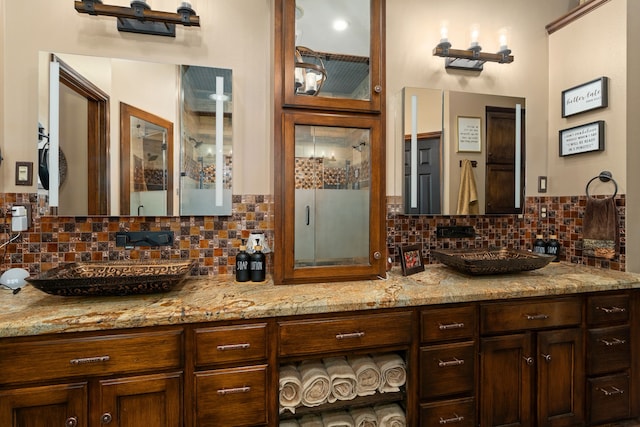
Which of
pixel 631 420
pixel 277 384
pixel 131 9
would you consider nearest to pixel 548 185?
pixel 631 420

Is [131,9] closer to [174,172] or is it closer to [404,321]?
[174,172]

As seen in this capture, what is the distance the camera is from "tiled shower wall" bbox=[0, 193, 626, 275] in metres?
1.69

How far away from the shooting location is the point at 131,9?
1675mm

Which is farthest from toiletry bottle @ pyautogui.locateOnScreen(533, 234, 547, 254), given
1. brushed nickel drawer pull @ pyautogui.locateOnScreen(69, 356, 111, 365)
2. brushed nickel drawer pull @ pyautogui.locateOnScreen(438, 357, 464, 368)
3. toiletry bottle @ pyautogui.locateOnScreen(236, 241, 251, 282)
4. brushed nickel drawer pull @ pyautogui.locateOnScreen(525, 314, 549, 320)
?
brushed nickel drawer pull @ pyautogui.locateOnScreen(69, 356, 111, 365)

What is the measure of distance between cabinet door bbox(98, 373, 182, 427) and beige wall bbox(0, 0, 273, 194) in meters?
1.05

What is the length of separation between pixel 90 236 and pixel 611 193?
10.3ft

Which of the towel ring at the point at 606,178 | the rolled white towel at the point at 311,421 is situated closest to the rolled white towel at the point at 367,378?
the rolled white towel at the point at 311,421

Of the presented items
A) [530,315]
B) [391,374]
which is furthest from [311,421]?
[530,315]

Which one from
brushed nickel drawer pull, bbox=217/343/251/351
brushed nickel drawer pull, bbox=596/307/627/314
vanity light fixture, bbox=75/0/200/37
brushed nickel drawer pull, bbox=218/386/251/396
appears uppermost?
vanity light fixture, bbox=75/0/200/37

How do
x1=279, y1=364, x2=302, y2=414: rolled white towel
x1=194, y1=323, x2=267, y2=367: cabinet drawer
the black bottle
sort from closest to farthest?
x1=194, y1=323, x2=267, y2=367: cabinet drawer, x1=279, y1=364, x2=302, y2=414: rolled white towel, the black bottle

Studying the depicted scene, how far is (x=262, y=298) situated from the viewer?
146 centimetres

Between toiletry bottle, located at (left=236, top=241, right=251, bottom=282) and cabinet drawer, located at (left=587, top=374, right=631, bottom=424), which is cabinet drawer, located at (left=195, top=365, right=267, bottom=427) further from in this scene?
cabinet drawer, located at (left=587, top=374, right=631, bottom=424)

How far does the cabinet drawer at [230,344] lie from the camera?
4.29ft

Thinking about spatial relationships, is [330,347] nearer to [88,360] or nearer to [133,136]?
[88,360]
